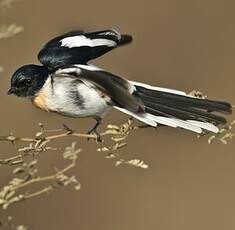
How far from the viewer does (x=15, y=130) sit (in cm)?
347

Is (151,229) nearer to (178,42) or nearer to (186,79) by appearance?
(186,79)

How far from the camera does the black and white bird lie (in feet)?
5.02

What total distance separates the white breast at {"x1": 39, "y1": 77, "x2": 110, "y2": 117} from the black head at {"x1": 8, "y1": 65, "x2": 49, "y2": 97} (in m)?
0.02

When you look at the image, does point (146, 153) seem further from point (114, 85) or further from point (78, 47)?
point (114, 85)

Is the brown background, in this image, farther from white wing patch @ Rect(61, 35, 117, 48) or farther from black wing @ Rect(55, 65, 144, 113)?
black wing @ Rect(55, 65, 144, 113)

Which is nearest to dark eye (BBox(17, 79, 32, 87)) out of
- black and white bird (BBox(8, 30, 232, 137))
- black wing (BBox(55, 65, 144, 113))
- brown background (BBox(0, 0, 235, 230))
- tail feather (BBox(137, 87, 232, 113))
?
black and white bird (BBox(8, 30, 232, 137))

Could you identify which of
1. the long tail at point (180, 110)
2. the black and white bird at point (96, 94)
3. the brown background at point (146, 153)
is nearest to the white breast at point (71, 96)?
the black and white bird at point (96, 94)

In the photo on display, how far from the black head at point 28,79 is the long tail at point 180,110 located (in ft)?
0.62

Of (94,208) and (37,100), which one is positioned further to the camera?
(94,208)

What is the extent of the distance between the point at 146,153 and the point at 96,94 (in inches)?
72.1

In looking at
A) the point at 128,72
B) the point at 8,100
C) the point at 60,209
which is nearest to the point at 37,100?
the point at 60,209

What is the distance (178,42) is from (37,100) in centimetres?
274

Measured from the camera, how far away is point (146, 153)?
3.50 meters

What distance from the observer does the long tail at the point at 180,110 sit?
1572 mm
